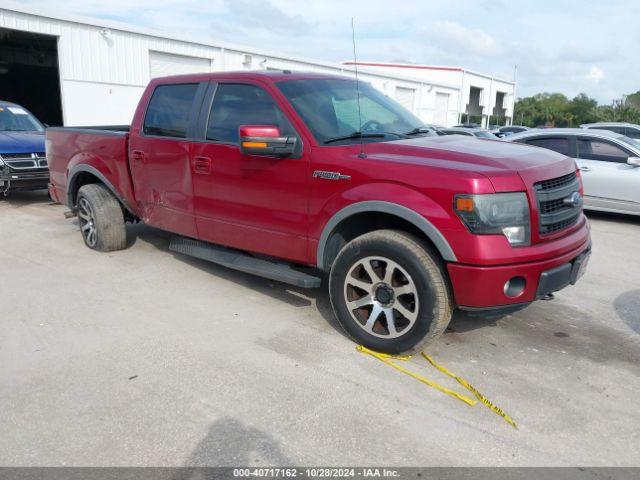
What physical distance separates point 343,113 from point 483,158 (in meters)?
1.30

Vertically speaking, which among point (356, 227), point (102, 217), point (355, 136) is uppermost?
point (355, 136)

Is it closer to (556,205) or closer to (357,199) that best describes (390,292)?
(357,199)

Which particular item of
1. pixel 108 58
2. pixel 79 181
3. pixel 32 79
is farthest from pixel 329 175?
pixel 32 79

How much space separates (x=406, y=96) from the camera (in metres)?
34.3

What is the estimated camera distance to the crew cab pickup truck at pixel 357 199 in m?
3.33

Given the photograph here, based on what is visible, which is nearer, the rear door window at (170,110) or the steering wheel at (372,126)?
the steering wheel at (372,126)

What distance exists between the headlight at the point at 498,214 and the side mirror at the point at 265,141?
1.34 metres

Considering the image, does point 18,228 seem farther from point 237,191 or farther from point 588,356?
point 588,356

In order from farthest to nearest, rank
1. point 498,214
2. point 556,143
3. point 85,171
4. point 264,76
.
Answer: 1. point 556,143
2. point 85,171
3. point 264,76
4. point 498,214

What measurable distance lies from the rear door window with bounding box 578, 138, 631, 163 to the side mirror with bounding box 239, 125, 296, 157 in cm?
702

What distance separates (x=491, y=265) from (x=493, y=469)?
3.87ft

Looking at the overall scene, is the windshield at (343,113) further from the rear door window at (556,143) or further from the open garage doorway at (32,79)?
the open garage doorway at (32,79)

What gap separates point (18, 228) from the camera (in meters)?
7.54

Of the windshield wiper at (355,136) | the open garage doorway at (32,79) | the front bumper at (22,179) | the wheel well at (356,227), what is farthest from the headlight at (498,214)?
the open garage doorway at (32,79)
